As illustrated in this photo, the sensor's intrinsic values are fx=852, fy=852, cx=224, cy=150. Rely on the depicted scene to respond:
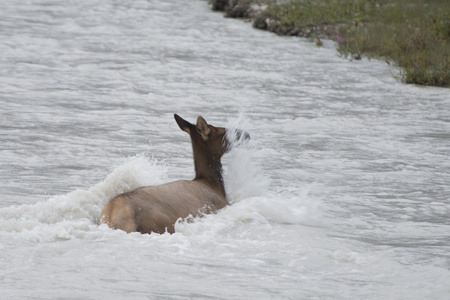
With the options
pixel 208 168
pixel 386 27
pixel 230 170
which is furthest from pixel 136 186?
pixel 386 27

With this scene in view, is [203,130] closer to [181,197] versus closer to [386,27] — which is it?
[181,197]

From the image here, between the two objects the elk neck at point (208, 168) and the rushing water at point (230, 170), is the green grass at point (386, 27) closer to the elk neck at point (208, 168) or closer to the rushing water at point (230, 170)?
the rushing water at point (230, 170)

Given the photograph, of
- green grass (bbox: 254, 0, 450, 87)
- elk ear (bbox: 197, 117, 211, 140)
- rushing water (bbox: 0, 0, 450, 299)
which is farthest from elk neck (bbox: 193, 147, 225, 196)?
green grass (bbox: 254, 0, 450, 87)

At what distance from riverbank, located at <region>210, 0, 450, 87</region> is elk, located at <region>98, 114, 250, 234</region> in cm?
1007

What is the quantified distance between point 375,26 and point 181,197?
17.5 meters

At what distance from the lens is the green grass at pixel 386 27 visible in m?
19.0

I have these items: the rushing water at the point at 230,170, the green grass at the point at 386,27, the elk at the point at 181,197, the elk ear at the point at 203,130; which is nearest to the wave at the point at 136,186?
the rushing water at the point at 230,170

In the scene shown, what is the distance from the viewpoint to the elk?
7.08m

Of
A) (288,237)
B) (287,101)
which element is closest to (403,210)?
(288,237)

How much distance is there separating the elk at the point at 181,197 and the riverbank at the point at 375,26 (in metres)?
10.1

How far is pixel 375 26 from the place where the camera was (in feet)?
80.2

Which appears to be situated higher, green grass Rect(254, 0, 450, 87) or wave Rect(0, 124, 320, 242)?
green grass Rect(254, 0, 450, 87)

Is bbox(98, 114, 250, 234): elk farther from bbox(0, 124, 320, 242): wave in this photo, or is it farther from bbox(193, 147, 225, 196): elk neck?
bbox(0, 124, 320, 242): wave

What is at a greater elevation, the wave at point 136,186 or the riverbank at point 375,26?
the riverbank at point 375,26
